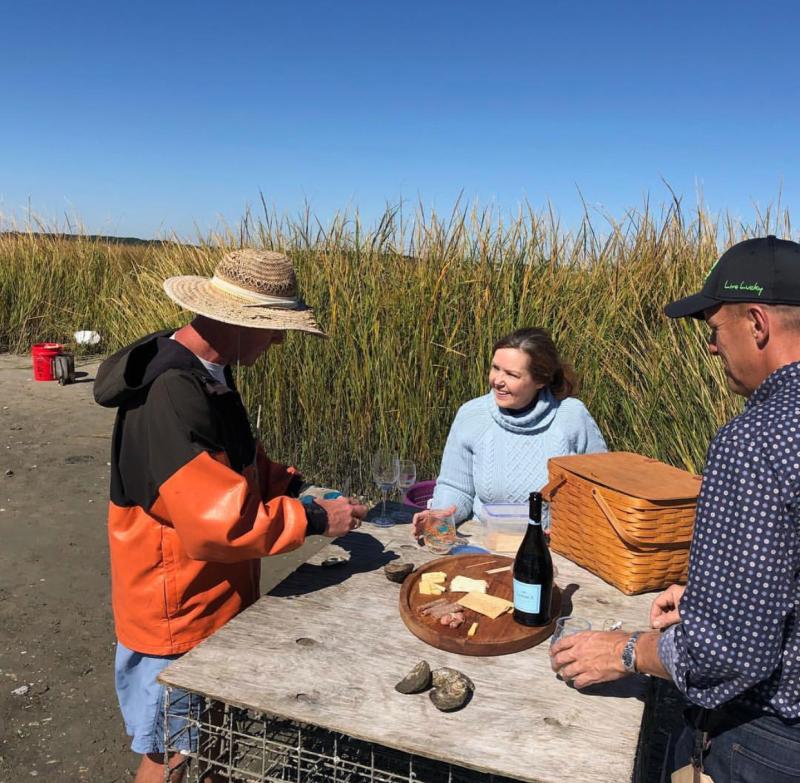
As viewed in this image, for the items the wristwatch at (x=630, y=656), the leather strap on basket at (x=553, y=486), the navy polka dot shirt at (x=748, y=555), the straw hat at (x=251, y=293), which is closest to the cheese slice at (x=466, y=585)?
the leather strap on basket at (x=553, y=486)

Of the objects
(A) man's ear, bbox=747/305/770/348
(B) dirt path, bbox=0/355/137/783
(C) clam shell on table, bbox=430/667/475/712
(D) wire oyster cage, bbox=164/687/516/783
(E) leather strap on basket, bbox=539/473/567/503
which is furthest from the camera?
(B) dirt path, bbox=0/355/137/783

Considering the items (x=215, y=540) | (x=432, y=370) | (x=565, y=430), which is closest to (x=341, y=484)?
(x=432, y=370)

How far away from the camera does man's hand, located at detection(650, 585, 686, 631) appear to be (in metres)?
1.80

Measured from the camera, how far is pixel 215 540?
5.75 ft

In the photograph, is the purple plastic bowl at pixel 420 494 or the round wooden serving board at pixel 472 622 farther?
the purple plastic bowl at pixel 420 494

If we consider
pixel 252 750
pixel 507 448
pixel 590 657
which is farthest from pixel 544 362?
pixel 252 750

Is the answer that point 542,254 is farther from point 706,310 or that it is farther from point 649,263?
point 706,310

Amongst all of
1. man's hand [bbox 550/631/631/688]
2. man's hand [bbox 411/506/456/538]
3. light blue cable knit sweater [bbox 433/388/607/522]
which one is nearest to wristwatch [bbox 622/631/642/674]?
man's hand [bbox 550/631/631/688]

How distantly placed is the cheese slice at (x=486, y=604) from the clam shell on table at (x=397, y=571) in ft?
0.74

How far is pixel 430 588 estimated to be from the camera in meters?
2.00

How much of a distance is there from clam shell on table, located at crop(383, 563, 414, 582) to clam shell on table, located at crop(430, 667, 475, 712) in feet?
1.67

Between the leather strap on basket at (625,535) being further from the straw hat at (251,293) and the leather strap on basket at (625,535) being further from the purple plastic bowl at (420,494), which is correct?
the purple plastic bowl at (420,494)

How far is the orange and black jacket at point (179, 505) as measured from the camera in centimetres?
176

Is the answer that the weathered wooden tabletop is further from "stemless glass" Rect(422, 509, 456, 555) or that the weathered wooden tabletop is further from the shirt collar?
the shirt collar
